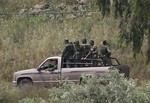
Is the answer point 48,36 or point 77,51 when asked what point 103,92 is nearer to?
point 77,51

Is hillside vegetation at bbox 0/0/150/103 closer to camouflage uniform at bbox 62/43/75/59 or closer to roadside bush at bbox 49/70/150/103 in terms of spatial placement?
camouflage uniform at bbox 62/43/75/59

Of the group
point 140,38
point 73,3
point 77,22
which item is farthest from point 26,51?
point 140,38

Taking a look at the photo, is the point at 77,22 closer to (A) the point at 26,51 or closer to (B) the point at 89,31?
(B) the point at 89,31

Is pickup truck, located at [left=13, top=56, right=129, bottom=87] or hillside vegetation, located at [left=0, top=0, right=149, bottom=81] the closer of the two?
pickup truck, located at [left=13, top=56, right=129, bottom=87]

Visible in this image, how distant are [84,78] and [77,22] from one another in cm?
2462

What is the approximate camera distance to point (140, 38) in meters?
16.5

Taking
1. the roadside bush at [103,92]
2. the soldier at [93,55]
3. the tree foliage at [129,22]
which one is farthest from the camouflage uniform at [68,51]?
the roadside bush at [103,92]

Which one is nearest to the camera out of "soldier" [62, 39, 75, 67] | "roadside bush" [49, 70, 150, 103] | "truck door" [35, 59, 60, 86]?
"roadside bush" [49, 70, 150, 103]

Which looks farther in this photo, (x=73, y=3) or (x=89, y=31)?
(x=73, y=3)

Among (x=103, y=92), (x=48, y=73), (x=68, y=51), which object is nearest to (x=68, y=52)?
(x=68, y=51)

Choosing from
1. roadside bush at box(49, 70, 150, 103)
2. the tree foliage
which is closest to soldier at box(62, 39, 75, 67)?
the tree foliage

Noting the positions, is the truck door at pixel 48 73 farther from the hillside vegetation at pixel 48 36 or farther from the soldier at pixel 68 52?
the hillside vegetation at pixel 48 36

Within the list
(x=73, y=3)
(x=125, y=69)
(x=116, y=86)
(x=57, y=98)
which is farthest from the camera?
(x=73, y=3)

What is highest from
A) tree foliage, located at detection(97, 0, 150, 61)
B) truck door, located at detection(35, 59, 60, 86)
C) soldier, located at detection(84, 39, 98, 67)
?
tree foliage, located at detection(97, 0, 150, 61)
